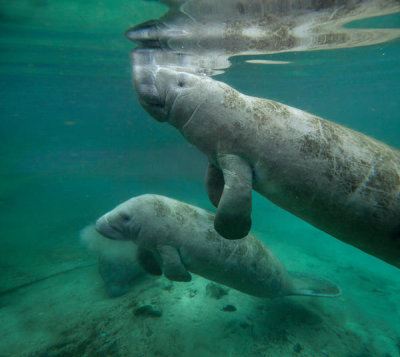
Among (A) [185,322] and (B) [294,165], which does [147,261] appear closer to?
(A) [185,322]

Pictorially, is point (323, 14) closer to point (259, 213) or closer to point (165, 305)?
point (165, 305)

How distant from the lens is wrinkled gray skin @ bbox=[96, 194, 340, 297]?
11.9 feet

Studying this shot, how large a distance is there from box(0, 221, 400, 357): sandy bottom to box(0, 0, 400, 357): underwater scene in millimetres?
27

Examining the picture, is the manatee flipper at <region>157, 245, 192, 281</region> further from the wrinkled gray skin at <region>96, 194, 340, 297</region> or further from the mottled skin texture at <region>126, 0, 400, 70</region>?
the mottled skin texture at <region>126, 0, 400, 70</region>

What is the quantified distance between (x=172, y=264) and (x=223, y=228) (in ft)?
5.01

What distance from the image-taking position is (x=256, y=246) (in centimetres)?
403

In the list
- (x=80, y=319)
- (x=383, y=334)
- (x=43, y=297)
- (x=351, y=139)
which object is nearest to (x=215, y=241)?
(x=351, y=139)

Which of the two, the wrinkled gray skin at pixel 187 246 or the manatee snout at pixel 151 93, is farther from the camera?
the wrinkled gray skin at pixel 187 246

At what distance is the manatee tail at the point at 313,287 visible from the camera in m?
4.35

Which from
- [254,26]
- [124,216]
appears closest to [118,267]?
[124,216]

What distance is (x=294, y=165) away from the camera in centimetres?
244

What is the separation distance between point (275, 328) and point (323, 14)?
7337 mm

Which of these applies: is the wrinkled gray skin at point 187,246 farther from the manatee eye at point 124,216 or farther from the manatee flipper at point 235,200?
the manatee flipper at point 235,200

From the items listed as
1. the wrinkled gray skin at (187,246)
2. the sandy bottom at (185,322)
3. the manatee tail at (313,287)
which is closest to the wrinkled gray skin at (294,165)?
the wrinkled gray skin at (187,246)
